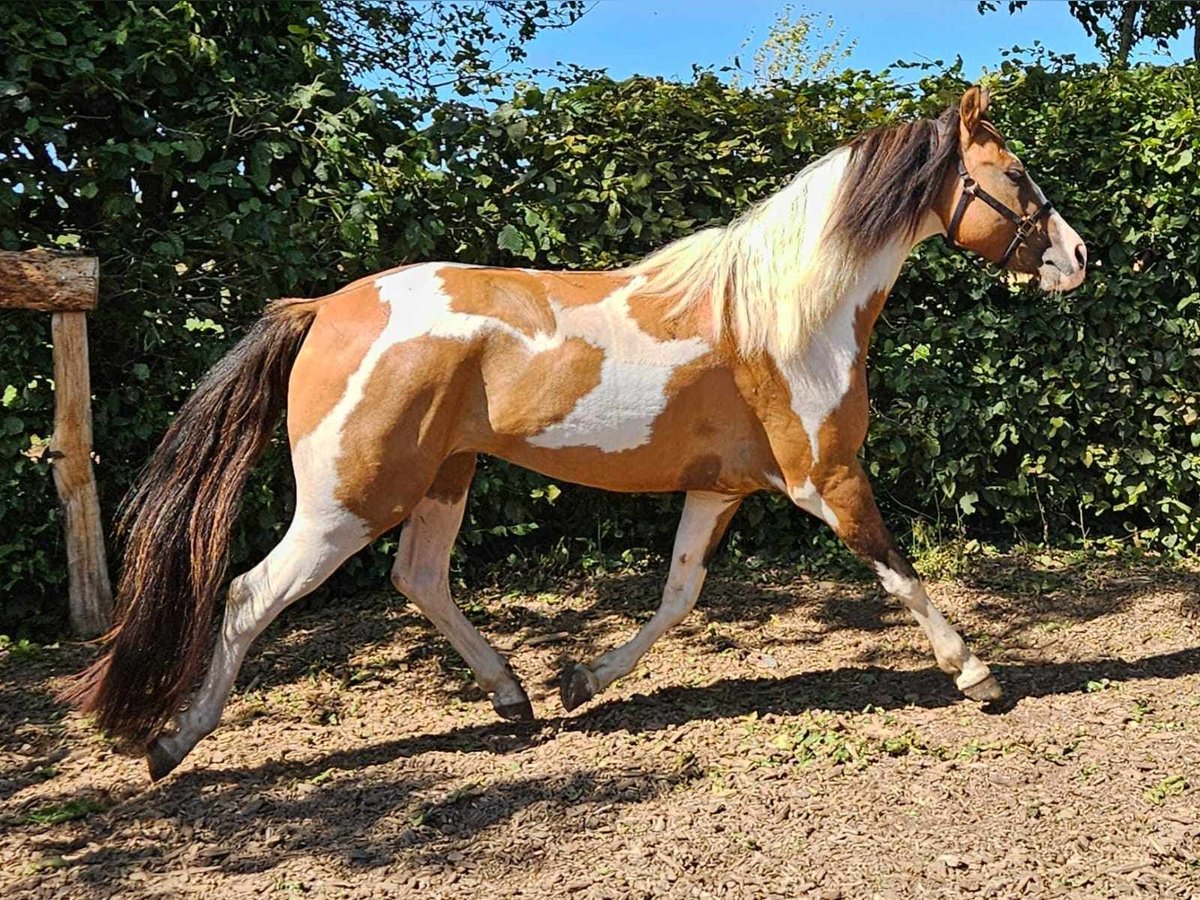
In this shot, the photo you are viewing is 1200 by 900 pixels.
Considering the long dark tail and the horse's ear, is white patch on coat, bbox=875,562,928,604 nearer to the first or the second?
the horse's ear

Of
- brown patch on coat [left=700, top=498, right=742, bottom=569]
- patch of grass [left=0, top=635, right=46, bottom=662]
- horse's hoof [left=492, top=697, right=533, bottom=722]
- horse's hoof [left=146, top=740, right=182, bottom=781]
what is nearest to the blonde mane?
brown patch on coat [left=700, top=498, right=742, bottom=569]

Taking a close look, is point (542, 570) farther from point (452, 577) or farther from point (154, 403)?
point (154, 403)

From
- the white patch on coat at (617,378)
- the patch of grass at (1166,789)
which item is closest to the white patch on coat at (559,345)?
the white patch on coat at (617,378)

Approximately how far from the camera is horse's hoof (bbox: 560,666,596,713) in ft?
11.7

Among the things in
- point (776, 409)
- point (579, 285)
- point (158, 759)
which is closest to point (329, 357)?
point (579, 285)

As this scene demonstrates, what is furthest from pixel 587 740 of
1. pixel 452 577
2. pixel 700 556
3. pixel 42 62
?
pixel 42 62

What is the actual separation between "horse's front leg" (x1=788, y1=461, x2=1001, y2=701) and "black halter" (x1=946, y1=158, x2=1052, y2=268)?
91cm

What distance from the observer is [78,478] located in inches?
163

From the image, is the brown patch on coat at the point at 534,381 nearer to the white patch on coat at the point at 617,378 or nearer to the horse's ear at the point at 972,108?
the white patch on coat at the point at 617,378

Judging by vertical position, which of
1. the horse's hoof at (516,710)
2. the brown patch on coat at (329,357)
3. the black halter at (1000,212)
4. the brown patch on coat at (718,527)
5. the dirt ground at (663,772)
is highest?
the black halter at (1000,212)

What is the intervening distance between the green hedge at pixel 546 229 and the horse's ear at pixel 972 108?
4.85 ft

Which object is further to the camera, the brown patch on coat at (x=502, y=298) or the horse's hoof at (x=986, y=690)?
the horse's hoof at (x=986, y=690)

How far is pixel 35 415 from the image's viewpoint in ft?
13.8

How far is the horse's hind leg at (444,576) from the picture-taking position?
354 centimetres
